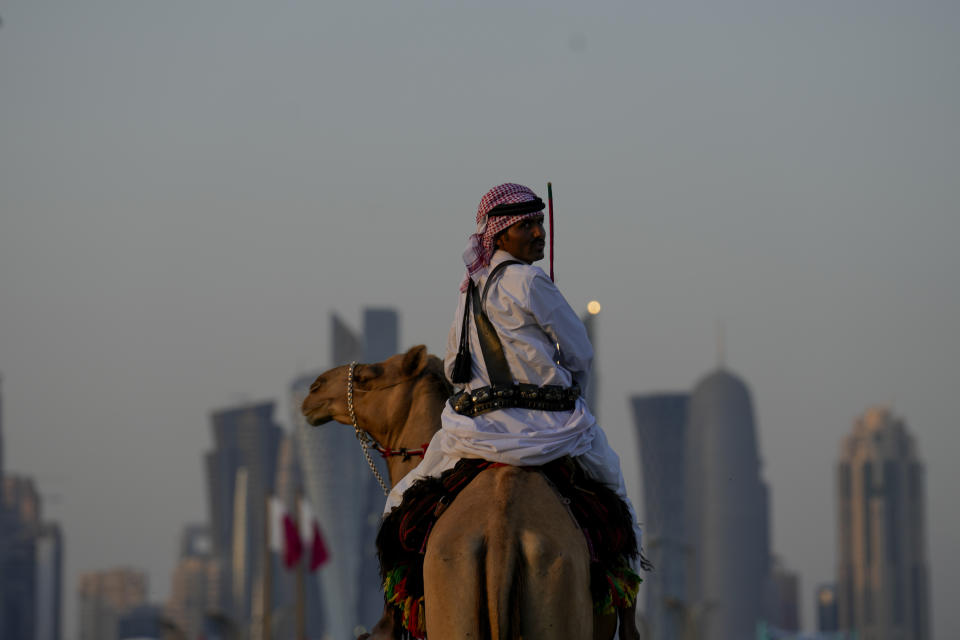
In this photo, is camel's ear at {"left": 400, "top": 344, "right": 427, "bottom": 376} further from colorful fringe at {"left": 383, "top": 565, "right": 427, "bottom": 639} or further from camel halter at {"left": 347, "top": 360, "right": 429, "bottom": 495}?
colorful fringe at {"left": 383, "top": 565, "right": 427, "bottom": 639}

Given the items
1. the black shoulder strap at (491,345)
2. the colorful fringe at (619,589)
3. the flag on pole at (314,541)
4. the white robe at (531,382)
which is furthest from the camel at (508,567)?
the flag on pole at (314,541)

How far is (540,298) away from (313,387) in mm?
3599

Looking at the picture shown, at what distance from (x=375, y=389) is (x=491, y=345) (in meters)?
2.57

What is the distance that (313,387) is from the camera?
1395cm

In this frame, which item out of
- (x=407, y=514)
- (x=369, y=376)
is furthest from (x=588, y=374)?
(x=369, y=376)

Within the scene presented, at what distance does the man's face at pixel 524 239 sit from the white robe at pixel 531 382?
0.10m

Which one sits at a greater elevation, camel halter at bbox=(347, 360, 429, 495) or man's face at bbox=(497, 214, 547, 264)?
man's face at bbox=(497, 214, 547, 264)

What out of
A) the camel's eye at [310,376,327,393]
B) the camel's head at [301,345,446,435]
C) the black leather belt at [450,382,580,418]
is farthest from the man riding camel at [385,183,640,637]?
the camel's eye at [310,376,327,393]

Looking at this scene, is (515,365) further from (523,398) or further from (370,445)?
(370,445)

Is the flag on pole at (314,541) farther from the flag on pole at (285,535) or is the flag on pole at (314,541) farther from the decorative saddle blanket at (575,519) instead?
the decorative saddle blanket at (575,519)

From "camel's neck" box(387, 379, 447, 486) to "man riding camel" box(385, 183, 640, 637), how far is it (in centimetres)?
148

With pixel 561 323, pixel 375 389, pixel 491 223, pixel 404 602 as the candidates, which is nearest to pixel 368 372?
pixel 375 389

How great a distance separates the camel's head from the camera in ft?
42.8

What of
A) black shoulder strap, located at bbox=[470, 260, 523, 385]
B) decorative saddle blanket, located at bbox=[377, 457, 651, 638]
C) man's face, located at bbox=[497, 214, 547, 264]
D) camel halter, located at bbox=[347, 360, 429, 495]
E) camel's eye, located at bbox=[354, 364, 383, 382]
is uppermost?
man's face, located at bbox=[497, 214, 547, 264]
